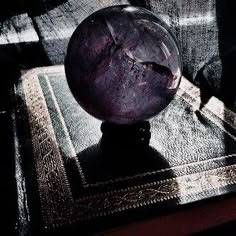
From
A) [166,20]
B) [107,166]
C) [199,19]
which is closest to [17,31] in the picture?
[166,20]

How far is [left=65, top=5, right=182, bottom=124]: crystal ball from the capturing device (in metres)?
0.75

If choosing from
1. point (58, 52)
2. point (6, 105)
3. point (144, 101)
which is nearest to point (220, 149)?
point (144, 101)

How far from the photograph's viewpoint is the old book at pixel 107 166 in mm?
736

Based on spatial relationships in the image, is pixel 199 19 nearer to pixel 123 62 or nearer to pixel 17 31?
pixel 17 31

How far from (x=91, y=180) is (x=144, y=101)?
0.22m

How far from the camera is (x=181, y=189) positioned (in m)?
0.82

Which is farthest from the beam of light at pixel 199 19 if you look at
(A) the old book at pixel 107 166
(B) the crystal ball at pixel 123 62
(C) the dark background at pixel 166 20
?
(B) the crystal ball at pixel 123 62

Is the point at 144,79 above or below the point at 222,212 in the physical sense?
above

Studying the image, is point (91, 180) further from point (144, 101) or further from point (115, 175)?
point (144, 101)

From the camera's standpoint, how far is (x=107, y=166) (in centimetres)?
86

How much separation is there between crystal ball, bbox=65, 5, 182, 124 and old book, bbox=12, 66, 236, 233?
0.48 feet

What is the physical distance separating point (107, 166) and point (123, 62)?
26 centimetres

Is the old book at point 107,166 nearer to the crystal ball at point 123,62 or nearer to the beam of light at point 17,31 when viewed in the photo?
the crystal ball at point 123,62

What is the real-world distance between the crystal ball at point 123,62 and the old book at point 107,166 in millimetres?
147
